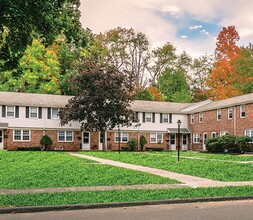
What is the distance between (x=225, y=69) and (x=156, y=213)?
4904cm

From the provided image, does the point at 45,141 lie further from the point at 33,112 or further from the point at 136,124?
the point at 136,124

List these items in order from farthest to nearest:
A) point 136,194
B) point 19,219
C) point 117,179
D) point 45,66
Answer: point 45,66 < point 117,179 < point 136,194 < point 19,219

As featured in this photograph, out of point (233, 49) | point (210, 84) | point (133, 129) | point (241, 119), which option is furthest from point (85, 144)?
point (233, 49)

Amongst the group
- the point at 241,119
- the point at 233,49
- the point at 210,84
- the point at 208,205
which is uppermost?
the point at 233,49

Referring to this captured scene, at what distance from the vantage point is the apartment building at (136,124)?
4259 centimetres

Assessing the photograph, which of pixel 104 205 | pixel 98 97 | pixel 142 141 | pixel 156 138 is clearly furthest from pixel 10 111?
pixel 104 205

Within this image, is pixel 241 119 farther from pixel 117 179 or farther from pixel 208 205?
pixel 208 205

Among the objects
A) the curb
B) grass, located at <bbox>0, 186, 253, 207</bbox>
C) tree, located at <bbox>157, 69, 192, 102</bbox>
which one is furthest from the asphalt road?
tree, located at <bbox>157, 69, 192, 102</bbox>

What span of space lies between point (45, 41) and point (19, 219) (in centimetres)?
665

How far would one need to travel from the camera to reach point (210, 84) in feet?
189

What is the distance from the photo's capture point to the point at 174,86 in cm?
6719

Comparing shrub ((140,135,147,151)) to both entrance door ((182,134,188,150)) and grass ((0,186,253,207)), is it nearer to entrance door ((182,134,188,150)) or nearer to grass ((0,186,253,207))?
entrance door ((182,134,188,150))

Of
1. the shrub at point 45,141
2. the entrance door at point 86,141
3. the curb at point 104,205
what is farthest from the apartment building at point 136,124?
the curb at point 104,205

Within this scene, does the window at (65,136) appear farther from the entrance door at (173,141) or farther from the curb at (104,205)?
the curb at (104,205)
